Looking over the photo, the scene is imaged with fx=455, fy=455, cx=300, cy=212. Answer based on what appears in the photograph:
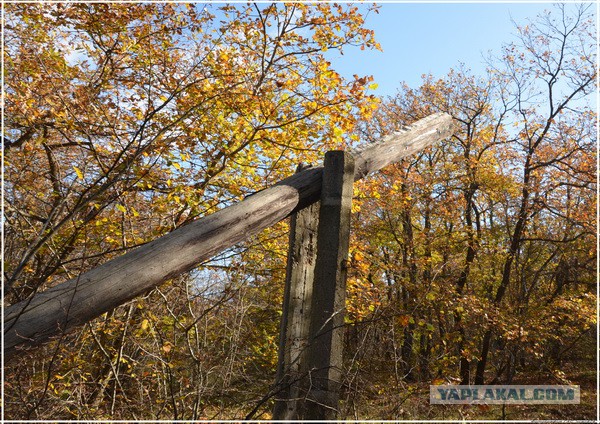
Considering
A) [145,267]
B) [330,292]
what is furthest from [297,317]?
[145,267]

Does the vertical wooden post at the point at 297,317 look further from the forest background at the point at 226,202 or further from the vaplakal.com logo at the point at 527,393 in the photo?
the vaplakal.com logo at the point at 527,393

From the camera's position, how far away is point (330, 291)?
1861 millimetres

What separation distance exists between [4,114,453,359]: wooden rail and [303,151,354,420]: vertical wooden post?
3.1 inches

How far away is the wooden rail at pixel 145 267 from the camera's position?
97 cm

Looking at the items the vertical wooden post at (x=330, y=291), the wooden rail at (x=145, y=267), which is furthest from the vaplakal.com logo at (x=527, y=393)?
the wooden rail at (x=145, y=267)

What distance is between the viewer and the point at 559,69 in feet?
41.6

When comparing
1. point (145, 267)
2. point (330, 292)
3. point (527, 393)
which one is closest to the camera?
point (145, 267)

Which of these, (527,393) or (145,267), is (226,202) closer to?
(145,267)

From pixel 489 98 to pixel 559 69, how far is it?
2.09m

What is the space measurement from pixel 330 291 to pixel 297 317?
0.18 m

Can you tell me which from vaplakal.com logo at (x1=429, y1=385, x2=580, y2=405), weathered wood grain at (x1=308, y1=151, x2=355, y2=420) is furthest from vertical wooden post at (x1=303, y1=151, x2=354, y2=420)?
vaplakal.com logo at (x1=429, y1=385, x2=580, y2=405)

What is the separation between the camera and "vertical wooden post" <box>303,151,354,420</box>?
69.0 inches

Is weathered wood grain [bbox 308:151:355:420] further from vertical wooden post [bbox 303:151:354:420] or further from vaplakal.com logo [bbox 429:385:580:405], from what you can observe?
vaplakal.com logo [bbox 429:385:580:405]

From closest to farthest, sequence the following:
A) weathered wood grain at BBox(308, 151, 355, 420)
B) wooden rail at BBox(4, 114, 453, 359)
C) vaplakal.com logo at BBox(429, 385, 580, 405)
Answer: wooden rail at BBox(4, 114, 453, 359) < weathered wood grain at BBox(308, 151, 355, 420) < vaplakal.com logo at BBox(429, 385, 580, 405)
